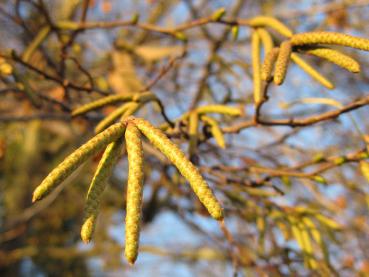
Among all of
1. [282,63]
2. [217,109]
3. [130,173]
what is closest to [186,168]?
[130,173]

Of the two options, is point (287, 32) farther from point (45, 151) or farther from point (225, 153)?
point (45, 151)

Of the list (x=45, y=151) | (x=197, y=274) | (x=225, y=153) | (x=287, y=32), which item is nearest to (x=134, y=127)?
(x=287, y=32)

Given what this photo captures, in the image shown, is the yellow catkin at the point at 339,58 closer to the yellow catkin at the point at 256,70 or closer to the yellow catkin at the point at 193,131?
the yellow catkin at the point at 256,70

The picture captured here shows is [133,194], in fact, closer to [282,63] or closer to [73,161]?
[73,161]

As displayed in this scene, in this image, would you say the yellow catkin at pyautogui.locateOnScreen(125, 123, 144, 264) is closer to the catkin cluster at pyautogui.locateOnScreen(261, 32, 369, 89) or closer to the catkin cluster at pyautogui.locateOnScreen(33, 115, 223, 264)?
the catkin cluster at pyautogui.locateOnScreen(33, 115, 223, 264)

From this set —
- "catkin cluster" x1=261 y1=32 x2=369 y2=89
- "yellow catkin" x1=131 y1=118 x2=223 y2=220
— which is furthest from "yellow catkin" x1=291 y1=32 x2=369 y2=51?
"yellow catkin" x1=131 y1=118 x2=223 y2=220

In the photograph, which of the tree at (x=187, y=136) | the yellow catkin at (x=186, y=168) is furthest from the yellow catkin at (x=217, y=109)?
the yellow catkin at (x=186, y=168)
